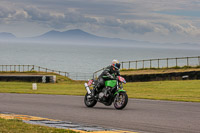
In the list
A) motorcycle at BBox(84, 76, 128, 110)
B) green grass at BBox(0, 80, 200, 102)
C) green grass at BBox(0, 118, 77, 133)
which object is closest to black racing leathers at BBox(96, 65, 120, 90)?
motorcycle at BBox(84, 76, 128, 110)

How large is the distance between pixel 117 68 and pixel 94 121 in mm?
3333

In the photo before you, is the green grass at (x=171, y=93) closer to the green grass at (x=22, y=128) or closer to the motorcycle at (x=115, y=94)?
the motorcycle at (x=115, y=94)

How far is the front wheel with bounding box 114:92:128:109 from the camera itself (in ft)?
42.9

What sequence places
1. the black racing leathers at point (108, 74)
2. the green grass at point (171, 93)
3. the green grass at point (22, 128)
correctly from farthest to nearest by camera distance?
the green grass at point (171, 93) → the black racing leathers at point (108, 74) → the green grass at point (22, 128)

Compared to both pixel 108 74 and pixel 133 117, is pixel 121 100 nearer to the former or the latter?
pixel 108 74

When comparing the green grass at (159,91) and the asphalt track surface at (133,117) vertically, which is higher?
the green grass at (159,91)

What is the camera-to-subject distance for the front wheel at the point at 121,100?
42.9 ft

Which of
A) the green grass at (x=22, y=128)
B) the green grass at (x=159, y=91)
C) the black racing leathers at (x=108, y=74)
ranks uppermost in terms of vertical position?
the black racing leathers at (x=108, y=74)

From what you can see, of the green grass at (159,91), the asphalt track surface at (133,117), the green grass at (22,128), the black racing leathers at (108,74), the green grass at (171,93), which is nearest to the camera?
the green grass at (22,128)

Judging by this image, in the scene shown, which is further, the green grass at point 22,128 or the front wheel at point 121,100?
the front wheel at point 121,100

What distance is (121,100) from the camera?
13.3m

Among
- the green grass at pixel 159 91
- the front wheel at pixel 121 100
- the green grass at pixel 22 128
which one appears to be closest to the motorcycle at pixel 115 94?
the front wheel at pixel 121 100

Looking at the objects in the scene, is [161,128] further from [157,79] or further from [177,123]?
[157,79]

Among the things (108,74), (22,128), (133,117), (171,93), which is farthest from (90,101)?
(171,93)
